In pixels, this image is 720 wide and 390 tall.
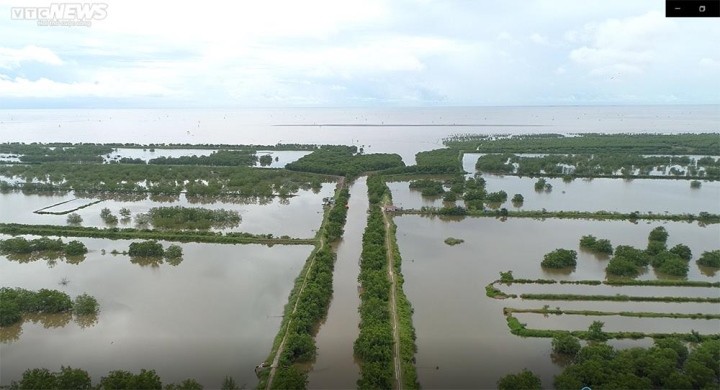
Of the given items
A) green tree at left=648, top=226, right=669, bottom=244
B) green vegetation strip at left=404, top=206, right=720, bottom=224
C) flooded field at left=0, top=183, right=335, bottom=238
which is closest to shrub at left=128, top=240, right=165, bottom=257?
flooded field at left=0, top=183, right=335, bottom=238

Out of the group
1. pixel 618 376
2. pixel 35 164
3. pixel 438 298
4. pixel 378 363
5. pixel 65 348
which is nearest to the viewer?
pixel 618 376

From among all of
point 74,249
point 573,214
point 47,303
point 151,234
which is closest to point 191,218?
point 151,234

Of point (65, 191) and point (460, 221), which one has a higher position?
point (65, 191)

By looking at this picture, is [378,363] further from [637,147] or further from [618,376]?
[637,147]

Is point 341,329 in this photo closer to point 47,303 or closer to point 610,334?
point 610,334

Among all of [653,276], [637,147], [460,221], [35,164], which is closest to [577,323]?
[653,276]

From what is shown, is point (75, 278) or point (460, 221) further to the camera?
point (460, 221)
